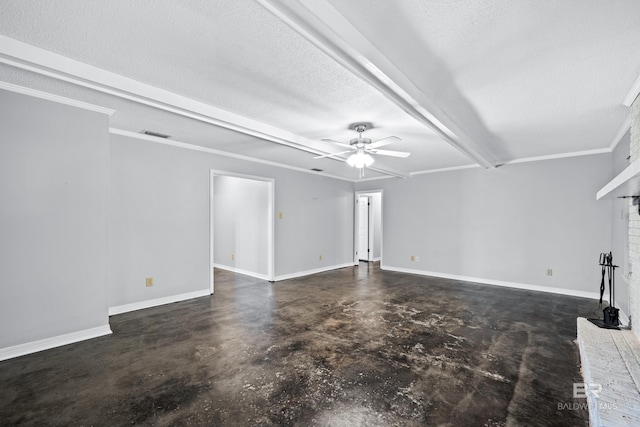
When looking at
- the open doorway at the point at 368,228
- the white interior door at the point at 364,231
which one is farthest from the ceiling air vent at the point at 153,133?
the white interior door at the point at 364,231

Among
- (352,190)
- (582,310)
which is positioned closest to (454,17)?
(582,310)

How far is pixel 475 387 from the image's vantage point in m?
2.14

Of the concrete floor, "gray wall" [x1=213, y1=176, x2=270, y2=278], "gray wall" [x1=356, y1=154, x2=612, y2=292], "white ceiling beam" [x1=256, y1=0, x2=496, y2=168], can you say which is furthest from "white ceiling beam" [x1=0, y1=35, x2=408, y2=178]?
"gray wall" [x1=356, y1=154, x2=612, y2=292]

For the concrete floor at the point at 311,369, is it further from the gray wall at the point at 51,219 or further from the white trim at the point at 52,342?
the gray wall at the point at 51,219

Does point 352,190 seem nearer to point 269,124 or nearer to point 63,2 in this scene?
point 269,124

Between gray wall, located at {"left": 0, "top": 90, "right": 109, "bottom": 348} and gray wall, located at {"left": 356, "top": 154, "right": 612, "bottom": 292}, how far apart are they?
5.90 m

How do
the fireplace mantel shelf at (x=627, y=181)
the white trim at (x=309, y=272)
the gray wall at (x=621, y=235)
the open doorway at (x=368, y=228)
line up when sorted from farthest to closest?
the open doorway at (x=368, y=228), the white trim at (x=309, y=272), the gray wall at (x=621, y=235), the fireplace mantel shelf at (x=627, y=181)

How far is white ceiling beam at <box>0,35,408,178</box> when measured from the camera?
1961 millimetres

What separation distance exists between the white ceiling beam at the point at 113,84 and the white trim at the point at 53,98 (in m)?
0.66

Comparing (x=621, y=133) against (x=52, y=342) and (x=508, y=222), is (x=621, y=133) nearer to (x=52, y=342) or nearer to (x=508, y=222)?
(x=508, y=222)

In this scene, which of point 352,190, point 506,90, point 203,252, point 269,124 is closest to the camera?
point 506,90

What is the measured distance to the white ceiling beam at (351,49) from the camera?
1.43 metres

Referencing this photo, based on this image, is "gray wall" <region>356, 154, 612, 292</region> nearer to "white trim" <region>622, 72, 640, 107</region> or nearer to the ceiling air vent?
"white trim" <region>622, 72, 640, 107</region>

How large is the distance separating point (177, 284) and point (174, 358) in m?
1.92
